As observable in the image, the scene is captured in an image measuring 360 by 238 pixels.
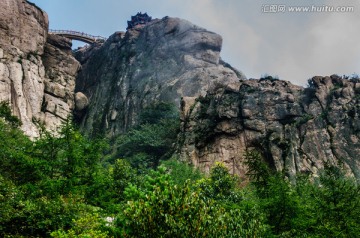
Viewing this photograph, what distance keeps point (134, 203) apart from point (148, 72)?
64.0 meters

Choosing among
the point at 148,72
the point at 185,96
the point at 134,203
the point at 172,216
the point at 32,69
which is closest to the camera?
the point at 172,216

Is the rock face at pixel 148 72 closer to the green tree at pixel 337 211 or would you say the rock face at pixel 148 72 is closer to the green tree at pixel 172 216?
the green tree at pixel 337 211

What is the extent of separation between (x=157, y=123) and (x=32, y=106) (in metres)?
19.3

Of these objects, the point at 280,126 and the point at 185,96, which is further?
the point at 185,96

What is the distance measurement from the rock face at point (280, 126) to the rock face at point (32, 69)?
20.5 metres

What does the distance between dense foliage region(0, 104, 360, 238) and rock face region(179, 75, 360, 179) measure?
11.2 metres

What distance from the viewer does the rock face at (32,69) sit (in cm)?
5556

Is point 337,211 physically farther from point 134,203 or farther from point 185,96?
point 185,96

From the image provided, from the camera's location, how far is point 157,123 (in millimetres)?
63656

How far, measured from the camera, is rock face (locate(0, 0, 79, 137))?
182 ft

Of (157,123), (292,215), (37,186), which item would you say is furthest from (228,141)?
(37,186)

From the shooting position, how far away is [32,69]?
61.1 metres

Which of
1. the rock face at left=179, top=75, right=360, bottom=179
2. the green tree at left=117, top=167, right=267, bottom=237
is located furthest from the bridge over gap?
the green tree at left=117, top=167, right=267, bottom=237

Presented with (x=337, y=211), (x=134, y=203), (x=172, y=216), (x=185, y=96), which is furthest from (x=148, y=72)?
(x=172, y=216)
